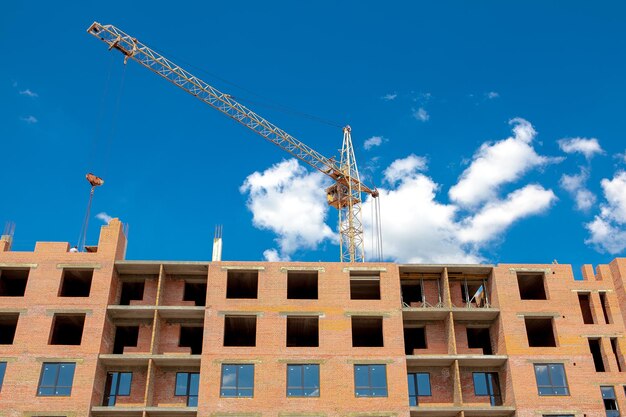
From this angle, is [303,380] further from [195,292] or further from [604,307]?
[604,307]

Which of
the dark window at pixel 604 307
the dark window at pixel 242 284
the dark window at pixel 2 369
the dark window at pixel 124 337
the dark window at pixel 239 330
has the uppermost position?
the dark window at pixel 242 284

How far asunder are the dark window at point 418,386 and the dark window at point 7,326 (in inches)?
1061

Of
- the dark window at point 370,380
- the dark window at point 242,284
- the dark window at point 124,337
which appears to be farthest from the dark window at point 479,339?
the dark window at point 124,337

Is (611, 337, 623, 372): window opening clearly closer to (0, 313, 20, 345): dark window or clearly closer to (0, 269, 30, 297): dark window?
(0, 313, 20, 345): dark window

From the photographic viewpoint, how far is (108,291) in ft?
142

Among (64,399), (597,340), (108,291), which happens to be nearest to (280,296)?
(108,291)

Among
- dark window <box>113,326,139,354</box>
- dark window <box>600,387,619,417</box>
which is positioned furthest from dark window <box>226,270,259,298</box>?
dark window <box>600,387,619,417</box>

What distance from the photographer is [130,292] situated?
157 ft

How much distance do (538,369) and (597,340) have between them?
742 centimetres

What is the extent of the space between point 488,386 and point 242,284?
1895 cm

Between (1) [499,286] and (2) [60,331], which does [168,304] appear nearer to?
(2) [60,331]

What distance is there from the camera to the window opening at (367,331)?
4481cm

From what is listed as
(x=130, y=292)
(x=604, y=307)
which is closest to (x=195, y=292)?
(x=130, y=292)

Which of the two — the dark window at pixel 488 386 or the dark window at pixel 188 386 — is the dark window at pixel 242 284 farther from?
the dark window at pixel 488 386
